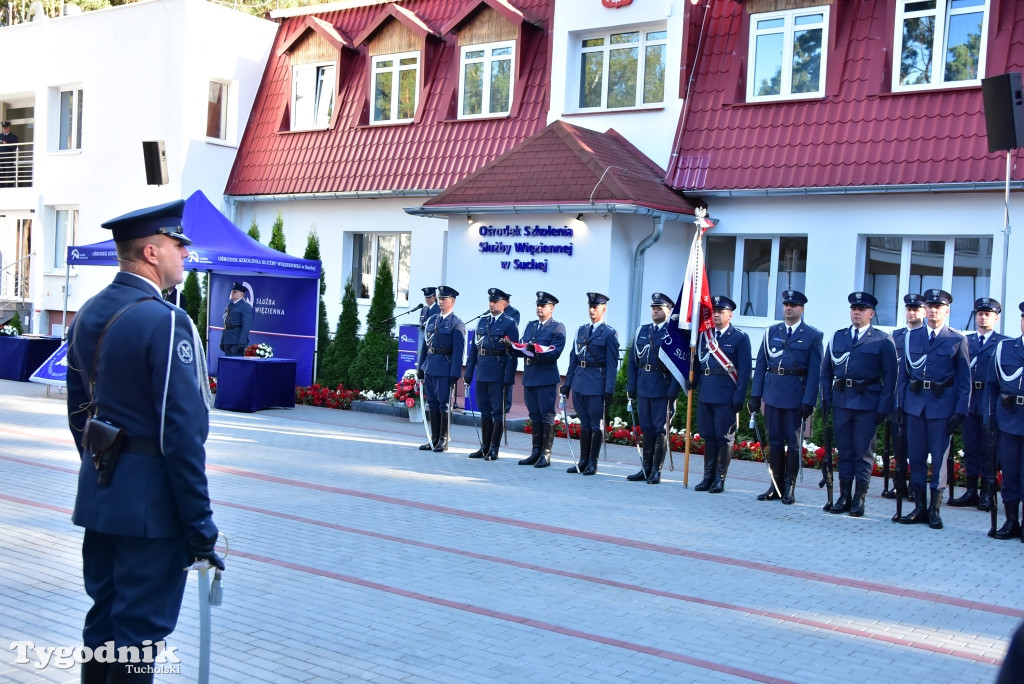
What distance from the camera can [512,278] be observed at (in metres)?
17.4

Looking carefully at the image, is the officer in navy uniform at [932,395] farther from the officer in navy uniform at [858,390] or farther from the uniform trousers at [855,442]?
the uniform trousers at [855,442]

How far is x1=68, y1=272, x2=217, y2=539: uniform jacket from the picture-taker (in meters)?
3.67

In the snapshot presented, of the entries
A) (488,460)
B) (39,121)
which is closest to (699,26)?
(488,460)

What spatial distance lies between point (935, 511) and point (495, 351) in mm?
5344

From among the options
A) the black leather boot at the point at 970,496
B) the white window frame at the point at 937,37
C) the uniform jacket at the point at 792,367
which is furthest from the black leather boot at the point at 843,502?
the white window frame at the point at 937,37

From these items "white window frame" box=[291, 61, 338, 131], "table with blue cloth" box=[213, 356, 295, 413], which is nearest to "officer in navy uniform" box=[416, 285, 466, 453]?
"table with blue cloth" box=[213, 356, 295, 413]

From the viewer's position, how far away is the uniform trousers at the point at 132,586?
12.0 feet

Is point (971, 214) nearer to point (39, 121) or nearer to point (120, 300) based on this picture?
point (120, 300)

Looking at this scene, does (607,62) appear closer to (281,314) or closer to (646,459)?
(281,314)

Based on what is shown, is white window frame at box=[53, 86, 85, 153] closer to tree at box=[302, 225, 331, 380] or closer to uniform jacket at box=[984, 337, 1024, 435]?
tree at box=[302, 225, 331, 380]

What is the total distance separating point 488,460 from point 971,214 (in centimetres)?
748

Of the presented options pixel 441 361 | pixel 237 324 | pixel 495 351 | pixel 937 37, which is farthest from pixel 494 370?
pixel 937 37

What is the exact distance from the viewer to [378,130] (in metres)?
21.2

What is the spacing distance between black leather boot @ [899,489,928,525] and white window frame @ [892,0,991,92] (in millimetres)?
7215
